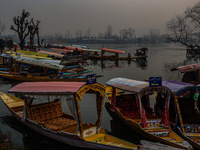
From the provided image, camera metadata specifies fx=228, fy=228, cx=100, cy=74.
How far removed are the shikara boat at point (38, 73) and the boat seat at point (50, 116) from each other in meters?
9.93

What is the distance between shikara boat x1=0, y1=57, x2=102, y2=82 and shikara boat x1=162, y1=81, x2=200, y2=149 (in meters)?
11.5

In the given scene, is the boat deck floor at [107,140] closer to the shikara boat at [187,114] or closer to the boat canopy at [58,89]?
the boat canopy at [58,89]

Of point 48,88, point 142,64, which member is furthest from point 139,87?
point 142,64

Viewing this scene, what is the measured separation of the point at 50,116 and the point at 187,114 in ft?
24.2

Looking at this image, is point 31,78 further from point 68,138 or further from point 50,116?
point 68,138

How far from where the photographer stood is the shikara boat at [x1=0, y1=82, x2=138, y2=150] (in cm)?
946

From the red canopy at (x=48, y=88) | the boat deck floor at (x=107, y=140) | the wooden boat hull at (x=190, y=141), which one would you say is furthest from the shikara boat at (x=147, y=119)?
the red canopy at (x=48, y=88)

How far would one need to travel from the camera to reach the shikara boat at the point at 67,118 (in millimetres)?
9461

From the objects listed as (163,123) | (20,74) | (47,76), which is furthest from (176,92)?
(20,74)

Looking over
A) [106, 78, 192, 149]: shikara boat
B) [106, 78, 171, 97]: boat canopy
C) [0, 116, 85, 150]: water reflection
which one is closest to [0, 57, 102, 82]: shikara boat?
[106, 78, 171, 97]: boat canopy

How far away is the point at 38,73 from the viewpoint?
79.0 ft

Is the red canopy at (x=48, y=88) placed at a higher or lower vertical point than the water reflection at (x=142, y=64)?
higher

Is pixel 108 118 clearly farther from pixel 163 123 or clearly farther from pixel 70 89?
pixel 70 89

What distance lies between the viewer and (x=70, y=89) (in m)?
9.71
